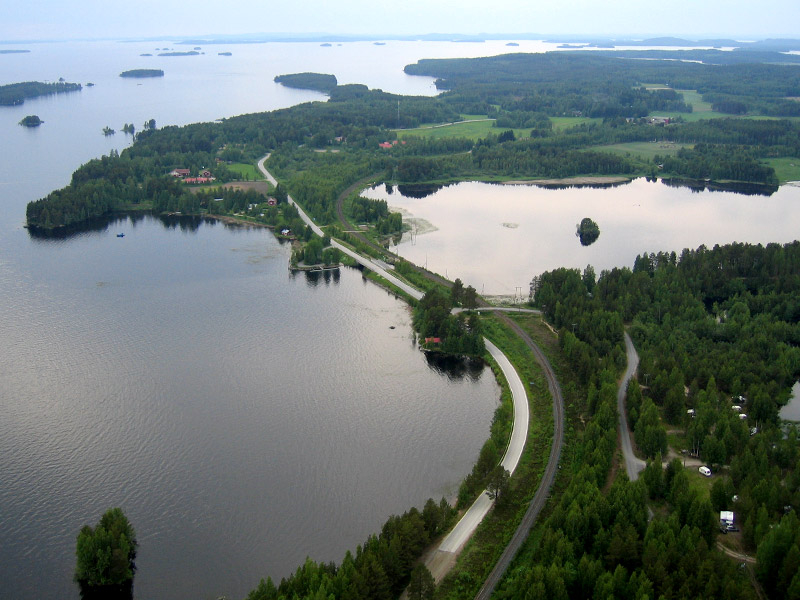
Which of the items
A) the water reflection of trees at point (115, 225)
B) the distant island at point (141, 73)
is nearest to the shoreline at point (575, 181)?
the water reflection of trees at point (115, 225)

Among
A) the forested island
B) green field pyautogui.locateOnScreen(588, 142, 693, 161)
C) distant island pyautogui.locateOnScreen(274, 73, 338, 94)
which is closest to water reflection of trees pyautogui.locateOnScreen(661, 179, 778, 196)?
the forested island

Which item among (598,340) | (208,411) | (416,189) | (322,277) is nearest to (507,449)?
(598,340)

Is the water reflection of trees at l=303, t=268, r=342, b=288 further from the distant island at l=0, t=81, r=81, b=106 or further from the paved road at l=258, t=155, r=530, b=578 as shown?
the distant island at l=0, t=81, r=81, b=106

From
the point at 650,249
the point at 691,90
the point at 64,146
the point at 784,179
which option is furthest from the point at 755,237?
the point at 691,90

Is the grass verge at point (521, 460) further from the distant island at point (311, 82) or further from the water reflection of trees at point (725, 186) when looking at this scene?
the distant island at point (311, 82)

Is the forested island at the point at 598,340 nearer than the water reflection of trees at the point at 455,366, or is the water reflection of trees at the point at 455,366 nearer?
the forested island at the point at 598,340

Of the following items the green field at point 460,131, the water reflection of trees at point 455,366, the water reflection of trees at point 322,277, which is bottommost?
the water reflection of trees at point 455,366

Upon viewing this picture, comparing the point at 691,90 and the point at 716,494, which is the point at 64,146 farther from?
the point at 691,90
